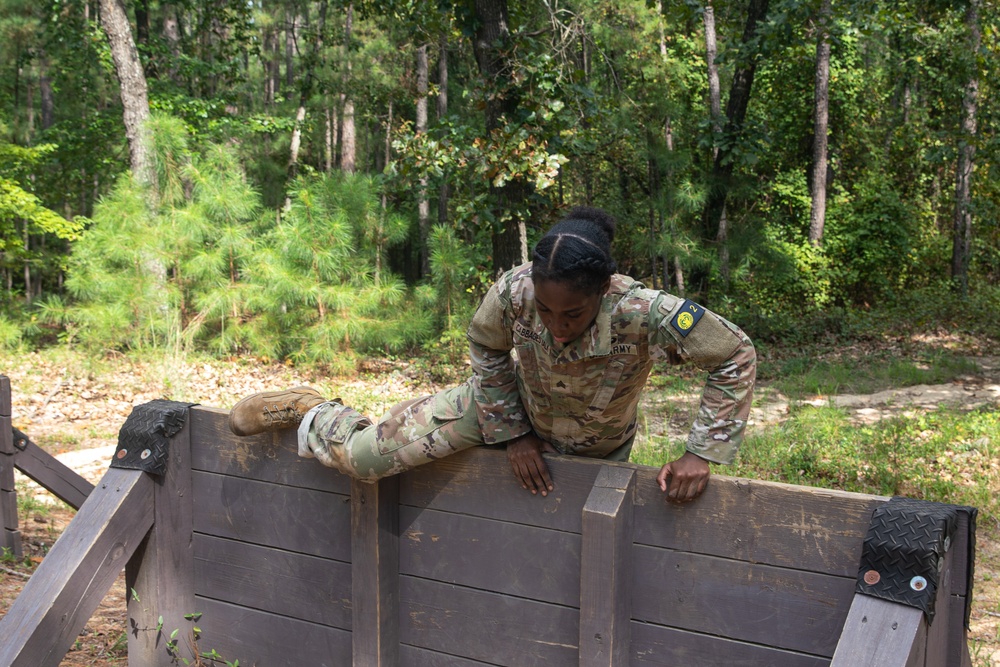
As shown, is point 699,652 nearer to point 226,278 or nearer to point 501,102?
point 501,102

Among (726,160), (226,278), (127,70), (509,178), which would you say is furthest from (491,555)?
(127,70)

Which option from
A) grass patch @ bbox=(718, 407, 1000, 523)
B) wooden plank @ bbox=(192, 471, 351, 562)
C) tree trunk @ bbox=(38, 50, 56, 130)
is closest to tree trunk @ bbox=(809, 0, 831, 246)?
grass patch @ bbox=(718, 407, 1000, 523)

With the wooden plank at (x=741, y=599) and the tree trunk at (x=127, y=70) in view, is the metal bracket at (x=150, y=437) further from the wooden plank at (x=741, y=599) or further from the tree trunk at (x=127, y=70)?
the tree trunk at (x=127, y=70)

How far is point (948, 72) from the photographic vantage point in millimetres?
10555

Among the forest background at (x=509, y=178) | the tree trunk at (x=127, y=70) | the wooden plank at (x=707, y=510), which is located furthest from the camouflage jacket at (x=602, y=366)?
the tree trunk at (x=127, y=70)

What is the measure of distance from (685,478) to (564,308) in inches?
21.2

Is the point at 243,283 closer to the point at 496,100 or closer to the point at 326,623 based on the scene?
the point at 496,100

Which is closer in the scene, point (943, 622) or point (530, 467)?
point (943, 622)

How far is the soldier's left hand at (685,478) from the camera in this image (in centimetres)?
210

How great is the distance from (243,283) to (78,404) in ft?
7.53

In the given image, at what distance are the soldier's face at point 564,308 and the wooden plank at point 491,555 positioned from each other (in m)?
0.56

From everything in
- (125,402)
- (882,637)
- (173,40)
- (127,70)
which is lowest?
(125,402)

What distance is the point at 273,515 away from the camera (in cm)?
278

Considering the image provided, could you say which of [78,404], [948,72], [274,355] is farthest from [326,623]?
[948,72]
